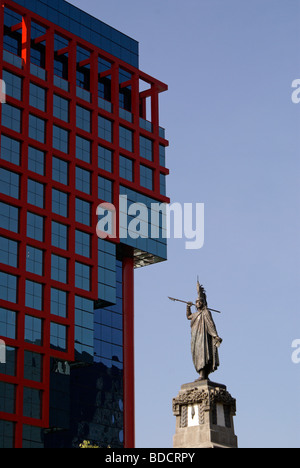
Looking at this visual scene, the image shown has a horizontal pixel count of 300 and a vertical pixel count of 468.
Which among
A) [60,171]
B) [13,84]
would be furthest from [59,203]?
[13,84]

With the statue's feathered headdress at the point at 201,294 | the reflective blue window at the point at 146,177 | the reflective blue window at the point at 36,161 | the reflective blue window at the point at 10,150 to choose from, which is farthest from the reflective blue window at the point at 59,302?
the statue's feathered headdress at the point at 201,294

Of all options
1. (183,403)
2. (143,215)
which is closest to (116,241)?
(143,215)

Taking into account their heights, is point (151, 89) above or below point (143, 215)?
above

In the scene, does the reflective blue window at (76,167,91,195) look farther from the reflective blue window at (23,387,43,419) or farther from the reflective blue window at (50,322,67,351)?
the reflective blue window at (23,387,43,419)

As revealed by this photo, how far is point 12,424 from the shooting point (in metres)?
90.9

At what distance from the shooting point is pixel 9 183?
96375mm

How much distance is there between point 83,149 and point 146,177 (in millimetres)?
9624

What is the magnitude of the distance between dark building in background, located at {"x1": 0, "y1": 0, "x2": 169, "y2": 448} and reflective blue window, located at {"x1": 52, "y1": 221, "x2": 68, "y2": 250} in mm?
154

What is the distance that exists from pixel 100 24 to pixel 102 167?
1779cm

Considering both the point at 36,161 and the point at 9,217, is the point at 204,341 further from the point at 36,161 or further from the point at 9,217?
the point at 36,161
